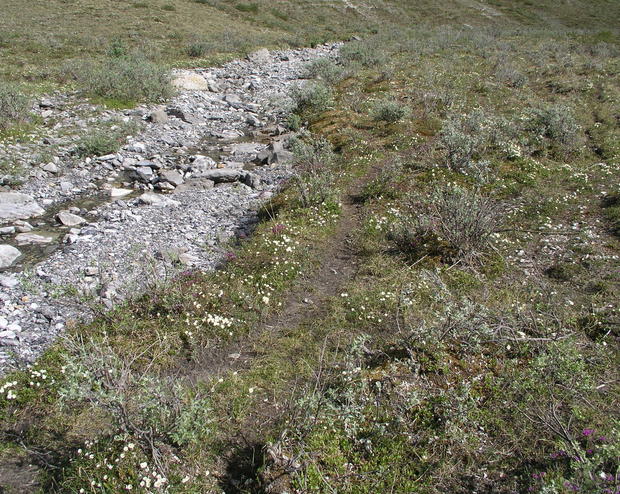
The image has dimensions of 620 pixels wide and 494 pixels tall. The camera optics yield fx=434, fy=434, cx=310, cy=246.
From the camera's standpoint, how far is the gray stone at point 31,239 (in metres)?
10.3

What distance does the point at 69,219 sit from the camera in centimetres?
1130

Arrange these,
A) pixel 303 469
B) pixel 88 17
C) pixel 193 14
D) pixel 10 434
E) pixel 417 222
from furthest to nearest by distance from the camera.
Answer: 1. pixel 193 14
2. pixel 88 17
3. pixel 417 222
4. pixel 10 434
5. pixel 303 469

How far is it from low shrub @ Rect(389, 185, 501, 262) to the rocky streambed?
4173 mm

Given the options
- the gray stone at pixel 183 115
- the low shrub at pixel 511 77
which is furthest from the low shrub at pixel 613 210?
the gray stone at pixel 183 115

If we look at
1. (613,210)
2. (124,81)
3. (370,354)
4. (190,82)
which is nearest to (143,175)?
(124,81)

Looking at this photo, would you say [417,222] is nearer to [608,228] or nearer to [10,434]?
[608,228]

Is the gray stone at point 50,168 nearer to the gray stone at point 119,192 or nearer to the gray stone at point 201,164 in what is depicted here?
the gray stone at point 119,192

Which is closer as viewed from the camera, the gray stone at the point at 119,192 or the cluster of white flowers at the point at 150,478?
the cluster of white flowers at the point at 150,478

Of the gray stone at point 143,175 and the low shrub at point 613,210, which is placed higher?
the low shrub at point 613,210

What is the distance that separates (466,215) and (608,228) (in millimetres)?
4034

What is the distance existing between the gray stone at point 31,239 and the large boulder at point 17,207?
1187 mm

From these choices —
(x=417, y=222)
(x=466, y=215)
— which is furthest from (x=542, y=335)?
(x=417, y=222)

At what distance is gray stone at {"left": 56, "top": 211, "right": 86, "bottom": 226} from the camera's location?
11219 millimetres

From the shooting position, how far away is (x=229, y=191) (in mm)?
13586
